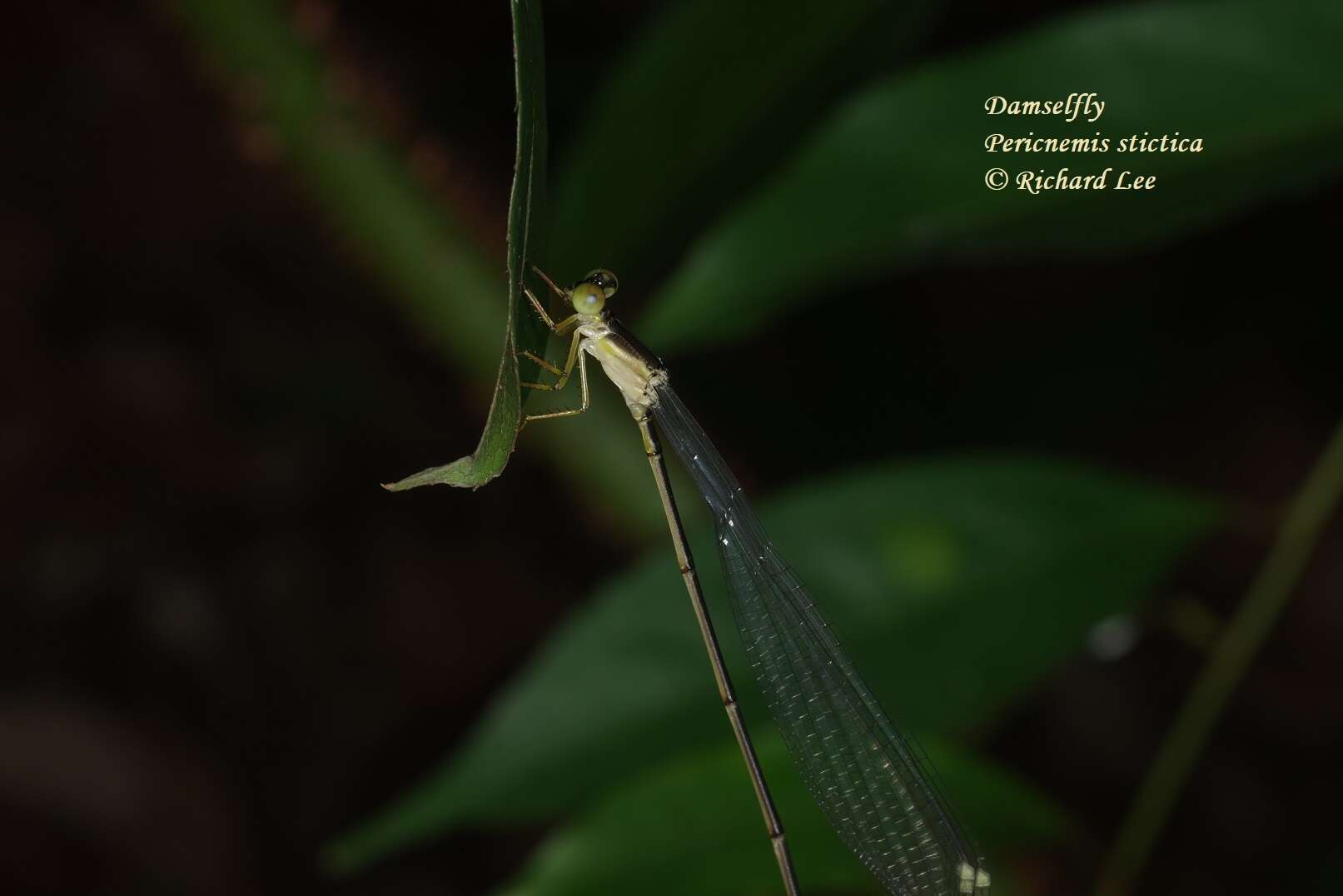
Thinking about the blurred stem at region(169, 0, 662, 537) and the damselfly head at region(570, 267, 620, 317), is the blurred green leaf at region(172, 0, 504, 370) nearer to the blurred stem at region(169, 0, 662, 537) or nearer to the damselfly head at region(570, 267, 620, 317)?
the blurred stem at region(169, 0, 662, 537)

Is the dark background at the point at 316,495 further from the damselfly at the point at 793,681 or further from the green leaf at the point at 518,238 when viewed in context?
the green leaf at the point at 518,238

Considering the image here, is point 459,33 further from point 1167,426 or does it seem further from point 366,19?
point 1167,426

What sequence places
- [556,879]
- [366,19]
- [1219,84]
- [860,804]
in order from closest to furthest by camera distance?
1. [556,879]
2. [1219,84]
3. [860,804]
4. [366,19]

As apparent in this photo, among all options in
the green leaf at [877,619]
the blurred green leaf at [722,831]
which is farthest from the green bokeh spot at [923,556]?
the blurred green leaf at [722,831]

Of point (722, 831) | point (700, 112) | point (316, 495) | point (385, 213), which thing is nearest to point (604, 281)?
point (700, 112)

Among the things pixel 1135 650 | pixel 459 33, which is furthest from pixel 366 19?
pixel 1135 650

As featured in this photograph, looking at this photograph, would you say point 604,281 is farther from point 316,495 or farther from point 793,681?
point 316,495

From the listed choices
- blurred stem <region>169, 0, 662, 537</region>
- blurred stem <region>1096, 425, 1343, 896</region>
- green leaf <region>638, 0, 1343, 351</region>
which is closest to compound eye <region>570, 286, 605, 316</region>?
green leaf <region>638, 0, 1343, 351</region>
